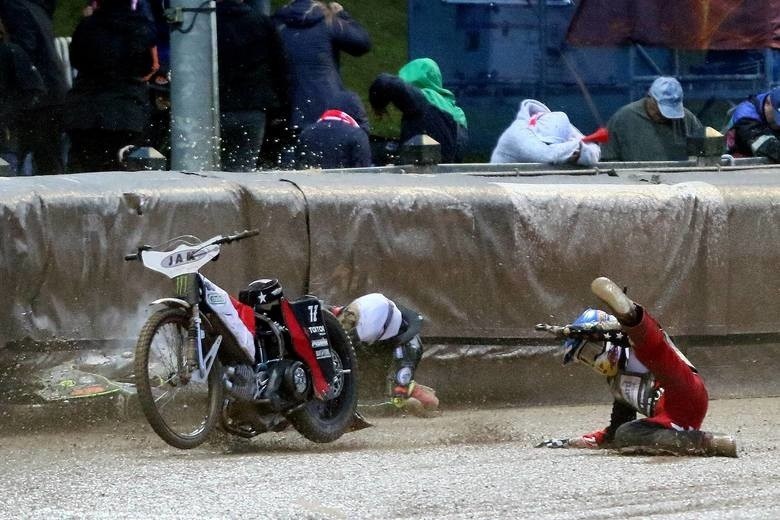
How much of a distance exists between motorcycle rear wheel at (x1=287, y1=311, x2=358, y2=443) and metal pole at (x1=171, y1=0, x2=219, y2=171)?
5.60 feet

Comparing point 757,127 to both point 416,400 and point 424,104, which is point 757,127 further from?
point 416,400

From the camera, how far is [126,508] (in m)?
6.33

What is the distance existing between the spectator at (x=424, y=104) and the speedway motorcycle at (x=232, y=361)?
11.3 feet

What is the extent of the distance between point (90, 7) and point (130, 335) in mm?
3292

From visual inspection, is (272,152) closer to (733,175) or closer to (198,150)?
(198,150)

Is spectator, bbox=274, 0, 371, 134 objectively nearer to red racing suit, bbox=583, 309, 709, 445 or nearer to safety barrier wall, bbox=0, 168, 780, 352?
safety barrier wall, bbox=0, 168, 780, 352

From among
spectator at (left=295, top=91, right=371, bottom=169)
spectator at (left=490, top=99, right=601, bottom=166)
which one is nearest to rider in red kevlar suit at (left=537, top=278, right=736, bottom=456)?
spectator at (left=295, top=91, right=371, bottom=169)

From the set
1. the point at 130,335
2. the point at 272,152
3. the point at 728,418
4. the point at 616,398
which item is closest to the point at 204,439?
the point at 130,335

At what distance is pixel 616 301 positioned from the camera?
7.45 metres

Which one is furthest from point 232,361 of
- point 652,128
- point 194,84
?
point 652,128

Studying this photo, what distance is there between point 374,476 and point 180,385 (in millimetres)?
1177

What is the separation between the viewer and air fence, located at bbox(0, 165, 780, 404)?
8523 mm

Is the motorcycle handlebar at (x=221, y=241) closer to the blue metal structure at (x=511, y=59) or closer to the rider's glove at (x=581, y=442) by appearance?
the rider's glove at (x=581, y=442)

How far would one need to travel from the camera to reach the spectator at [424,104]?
11.8 meters
